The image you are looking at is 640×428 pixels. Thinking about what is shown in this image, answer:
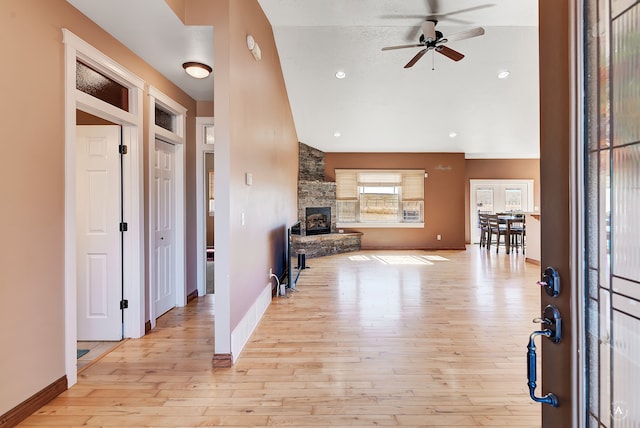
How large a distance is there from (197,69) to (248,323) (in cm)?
246

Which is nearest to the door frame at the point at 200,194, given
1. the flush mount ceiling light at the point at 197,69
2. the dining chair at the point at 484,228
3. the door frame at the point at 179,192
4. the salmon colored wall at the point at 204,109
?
Answer: the salmon colored wall at the point at 204,109

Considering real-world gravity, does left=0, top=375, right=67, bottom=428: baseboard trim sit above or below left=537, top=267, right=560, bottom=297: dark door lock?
below

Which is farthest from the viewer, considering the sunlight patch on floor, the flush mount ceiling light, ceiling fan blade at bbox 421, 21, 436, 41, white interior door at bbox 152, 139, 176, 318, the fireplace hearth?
the fireplace hearth

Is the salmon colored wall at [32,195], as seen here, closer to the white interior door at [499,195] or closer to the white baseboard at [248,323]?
the white baseboard at [248,323]

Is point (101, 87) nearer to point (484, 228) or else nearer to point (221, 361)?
point (221, 361)

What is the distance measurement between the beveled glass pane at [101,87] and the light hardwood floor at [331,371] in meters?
2.14

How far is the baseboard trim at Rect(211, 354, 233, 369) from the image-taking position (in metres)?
2.46

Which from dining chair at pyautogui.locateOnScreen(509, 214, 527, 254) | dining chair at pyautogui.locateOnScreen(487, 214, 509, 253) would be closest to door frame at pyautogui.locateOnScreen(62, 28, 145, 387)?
dining chair at pyautogui.locateOnScreen(487, 214, 509, 253)

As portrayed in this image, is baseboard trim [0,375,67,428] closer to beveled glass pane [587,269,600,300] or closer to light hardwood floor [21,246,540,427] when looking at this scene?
light hardwood floor [21,246,540,427]

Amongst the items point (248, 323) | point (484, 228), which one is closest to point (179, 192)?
point (248, 323)

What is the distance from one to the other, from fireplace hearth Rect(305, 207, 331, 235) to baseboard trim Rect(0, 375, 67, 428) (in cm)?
603

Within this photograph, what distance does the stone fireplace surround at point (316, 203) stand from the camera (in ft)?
24.8

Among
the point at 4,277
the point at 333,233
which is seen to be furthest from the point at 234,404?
the point at 333,233

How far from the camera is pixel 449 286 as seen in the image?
192 inches
